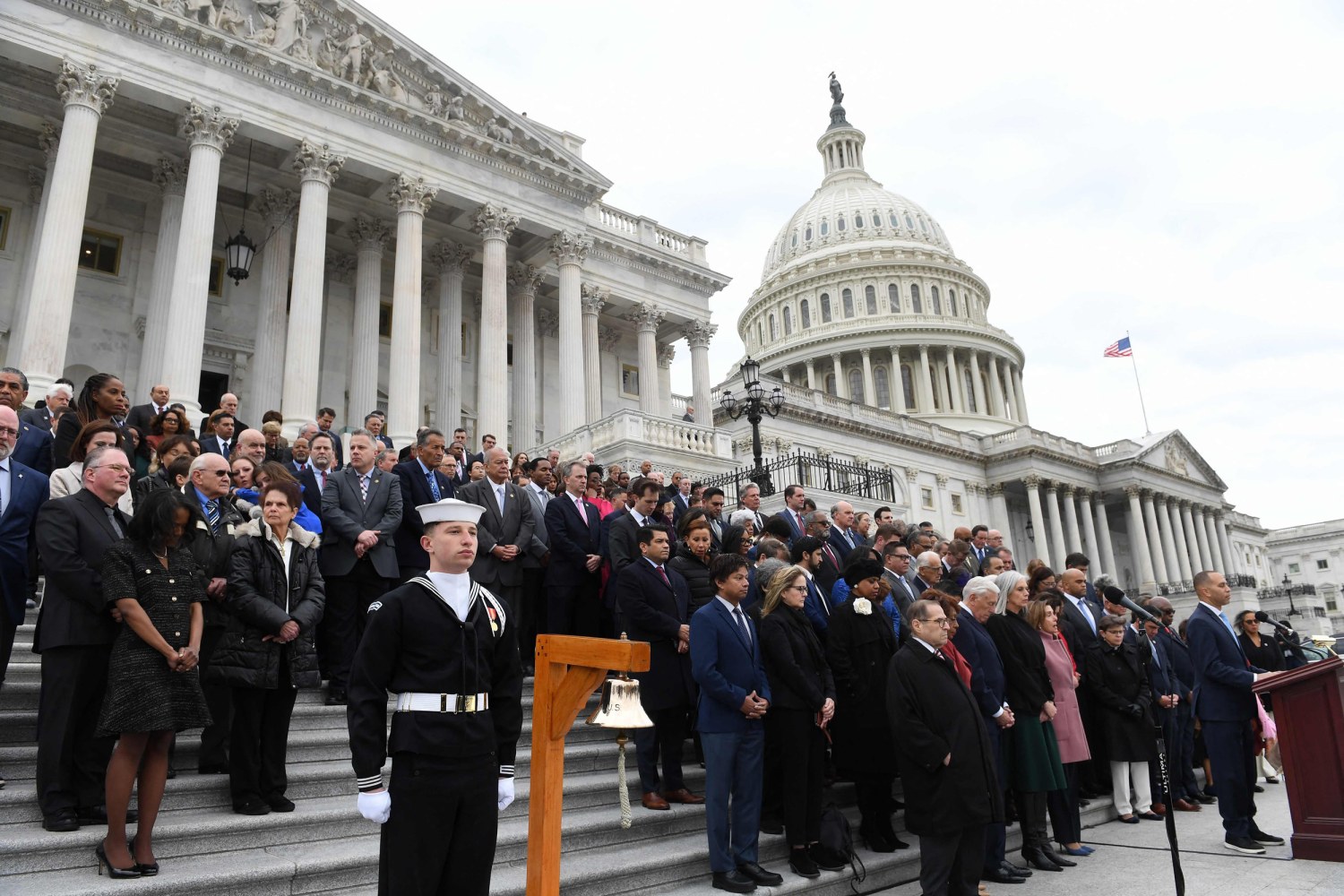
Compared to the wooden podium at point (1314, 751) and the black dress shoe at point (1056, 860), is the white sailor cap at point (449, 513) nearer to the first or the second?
the black dress shoe at point (1056, 860)

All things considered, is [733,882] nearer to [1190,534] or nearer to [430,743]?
[430,743]

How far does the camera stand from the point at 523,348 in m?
28.9

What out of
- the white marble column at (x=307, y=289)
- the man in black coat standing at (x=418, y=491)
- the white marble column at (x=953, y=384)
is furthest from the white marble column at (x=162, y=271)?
the white marble column at (x=953, y=384)

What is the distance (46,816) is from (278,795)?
130 centimetres

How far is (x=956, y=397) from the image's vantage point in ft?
259

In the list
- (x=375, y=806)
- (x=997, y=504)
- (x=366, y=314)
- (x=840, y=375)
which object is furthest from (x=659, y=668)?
(x=840, y=375)

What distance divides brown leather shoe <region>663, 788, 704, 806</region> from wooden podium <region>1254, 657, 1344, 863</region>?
5.29 meters

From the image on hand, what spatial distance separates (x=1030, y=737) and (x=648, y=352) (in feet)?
82.7

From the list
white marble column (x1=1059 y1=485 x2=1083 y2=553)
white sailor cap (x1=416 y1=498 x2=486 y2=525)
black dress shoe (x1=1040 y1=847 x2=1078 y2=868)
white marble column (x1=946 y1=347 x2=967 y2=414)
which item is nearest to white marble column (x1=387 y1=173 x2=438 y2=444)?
black dress shoe (x1=1040 y1=847 x2=1078 y2=868)

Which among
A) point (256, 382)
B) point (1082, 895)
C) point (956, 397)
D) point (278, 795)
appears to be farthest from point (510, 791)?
point (956, 397)

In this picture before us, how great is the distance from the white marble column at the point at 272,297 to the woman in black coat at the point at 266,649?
18037 mm

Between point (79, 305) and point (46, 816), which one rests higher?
point (79, 305)

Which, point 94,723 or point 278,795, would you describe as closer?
point 94,723

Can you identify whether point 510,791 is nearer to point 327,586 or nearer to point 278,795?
point 278,795
